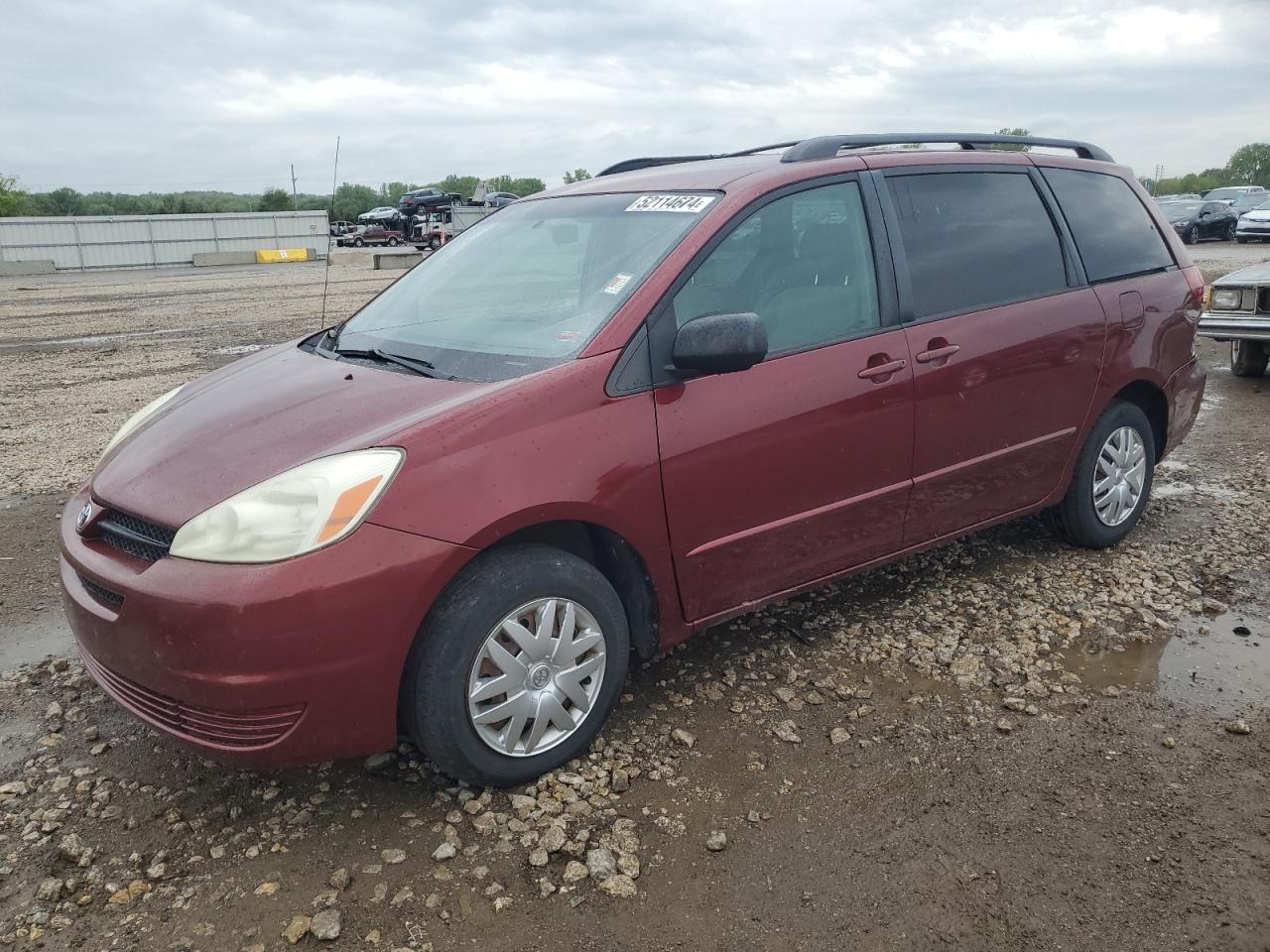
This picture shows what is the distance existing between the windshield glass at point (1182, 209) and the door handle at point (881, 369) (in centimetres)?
3150

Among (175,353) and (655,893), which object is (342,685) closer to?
(655,893)

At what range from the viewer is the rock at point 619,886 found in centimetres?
253

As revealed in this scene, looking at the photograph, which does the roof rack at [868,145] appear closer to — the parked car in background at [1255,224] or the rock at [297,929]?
the rock at [297,929]

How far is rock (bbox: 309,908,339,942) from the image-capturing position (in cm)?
239

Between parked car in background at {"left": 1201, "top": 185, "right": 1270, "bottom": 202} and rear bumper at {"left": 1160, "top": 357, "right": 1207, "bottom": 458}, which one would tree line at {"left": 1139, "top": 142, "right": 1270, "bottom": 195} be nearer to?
parked car in background at {"left": 1201, "top": 185, "right": 1270, "bottom": 202}

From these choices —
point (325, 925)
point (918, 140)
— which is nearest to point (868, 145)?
point (918, 140)

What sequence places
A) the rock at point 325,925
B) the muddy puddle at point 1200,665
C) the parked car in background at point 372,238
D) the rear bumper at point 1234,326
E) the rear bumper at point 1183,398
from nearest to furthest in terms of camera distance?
A: the rock at point 325,925 < the muddy puddle at point 1200,665 < the rear bumper at point 1183,398 < the rear bumper at point 1234,326 < the parked car in background at point 372,238

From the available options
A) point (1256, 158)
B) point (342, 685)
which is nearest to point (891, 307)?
point (342, 685)

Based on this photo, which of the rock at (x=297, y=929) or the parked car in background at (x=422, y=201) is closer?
the rock at (x=297, y=929)

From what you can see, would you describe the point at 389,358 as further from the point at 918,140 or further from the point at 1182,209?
the point at 1182,209

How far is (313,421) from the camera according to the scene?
2.94m

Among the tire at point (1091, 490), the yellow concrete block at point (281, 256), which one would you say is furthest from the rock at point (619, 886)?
the yellow concrete block at point (281, 256)

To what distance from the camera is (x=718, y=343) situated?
302cm

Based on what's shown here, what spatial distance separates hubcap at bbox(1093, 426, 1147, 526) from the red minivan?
31mm
